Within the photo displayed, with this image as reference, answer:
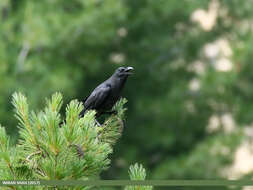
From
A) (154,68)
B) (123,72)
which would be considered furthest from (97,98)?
(154,68)

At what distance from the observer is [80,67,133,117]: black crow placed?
300 cm

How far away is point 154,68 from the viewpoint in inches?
502

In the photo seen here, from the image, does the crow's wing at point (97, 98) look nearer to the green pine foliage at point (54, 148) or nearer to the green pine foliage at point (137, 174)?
the green pine foliage at point (54, 148)

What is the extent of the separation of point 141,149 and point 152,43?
2627 mm

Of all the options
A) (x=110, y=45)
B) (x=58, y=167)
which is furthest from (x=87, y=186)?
(x=110, y=45)

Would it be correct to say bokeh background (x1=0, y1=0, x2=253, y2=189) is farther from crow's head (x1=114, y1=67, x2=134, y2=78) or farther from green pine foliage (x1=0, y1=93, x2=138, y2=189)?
green pine foliage (x1=0, y1=93, x2=138, y2=189)

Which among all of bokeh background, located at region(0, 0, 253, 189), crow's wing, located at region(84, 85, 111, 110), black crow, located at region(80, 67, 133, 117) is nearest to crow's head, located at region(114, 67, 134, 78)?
black crow, located at region(80, 67, 133, 117)

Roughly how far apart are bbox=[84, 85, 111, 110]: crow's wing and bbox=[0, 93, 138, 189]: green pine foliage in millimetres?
810

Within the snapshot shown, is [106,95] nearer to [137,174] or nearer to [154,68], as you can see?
[137,174]

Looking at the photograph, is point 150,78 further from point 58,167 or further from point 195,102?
point 58,167

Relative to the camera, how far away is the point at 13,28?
12.2m

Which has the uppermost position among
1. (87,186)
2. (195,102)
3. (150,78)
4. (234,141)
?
(150,78)

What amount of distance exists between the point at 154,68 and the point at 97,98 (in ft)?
32.2

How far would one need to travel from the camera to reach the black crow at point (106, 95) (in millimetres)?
2996
